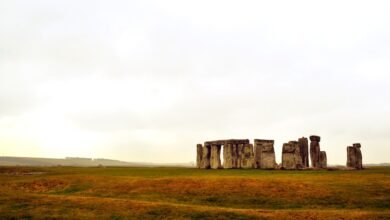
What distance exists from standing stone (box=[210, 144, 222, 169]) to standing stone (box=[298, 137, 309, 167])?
28.9 ft

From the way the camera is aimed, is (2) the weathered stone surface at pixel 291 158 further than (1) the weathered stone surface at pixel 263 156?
No

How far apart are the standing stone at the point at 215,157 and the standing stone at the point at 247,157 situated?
3249 millimetres

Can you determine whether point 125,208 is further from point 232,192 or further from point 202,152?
point 202,152

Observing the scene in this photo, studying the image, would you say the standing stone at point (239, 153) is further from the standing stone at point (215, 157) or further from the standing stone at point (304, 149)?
the standing stone at point (304, 149)

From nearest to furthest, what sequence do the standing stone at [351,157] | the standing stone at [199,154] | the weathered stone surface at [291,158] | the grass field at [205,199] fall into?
the grass field at [205,199], the weathered stone surface at [291,158], the standing stone at [351,157], the standing stone at [199,154]

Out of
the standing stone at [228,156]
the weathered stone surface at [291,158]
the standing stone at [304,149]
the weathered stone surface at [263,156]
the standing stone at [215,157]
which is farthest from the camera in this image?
the standing stone at [215,157]

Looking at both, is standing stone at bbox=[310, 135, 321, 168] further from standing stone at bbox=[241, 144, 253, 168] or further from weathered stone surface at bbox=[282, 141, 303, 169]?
standing stone at bbox=[241, 144, 253, 168]

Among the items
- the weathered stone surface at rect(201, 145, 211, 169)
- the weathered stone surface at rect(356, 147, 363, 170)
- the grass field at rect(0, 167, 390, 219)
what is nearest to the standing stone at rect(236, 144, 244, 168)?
the weathered stone surface at rect(201, 145, 211, 169)

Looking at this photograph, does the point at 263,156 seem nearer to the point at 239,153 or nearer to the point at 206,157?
the point at 239,153

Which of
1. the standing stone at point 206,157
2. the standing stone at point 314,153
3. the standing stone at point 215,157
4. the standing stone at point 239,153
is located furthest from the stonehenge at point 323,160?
the standing stone at point 206,157

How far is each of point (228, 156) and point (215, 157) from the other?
6.46 ft

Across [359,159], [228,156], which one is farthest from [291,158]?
[359,159]

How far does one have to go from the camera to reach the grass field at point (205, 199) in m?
20.4

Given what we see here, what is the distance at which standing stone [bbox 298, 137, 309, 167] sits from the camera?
44719mm
